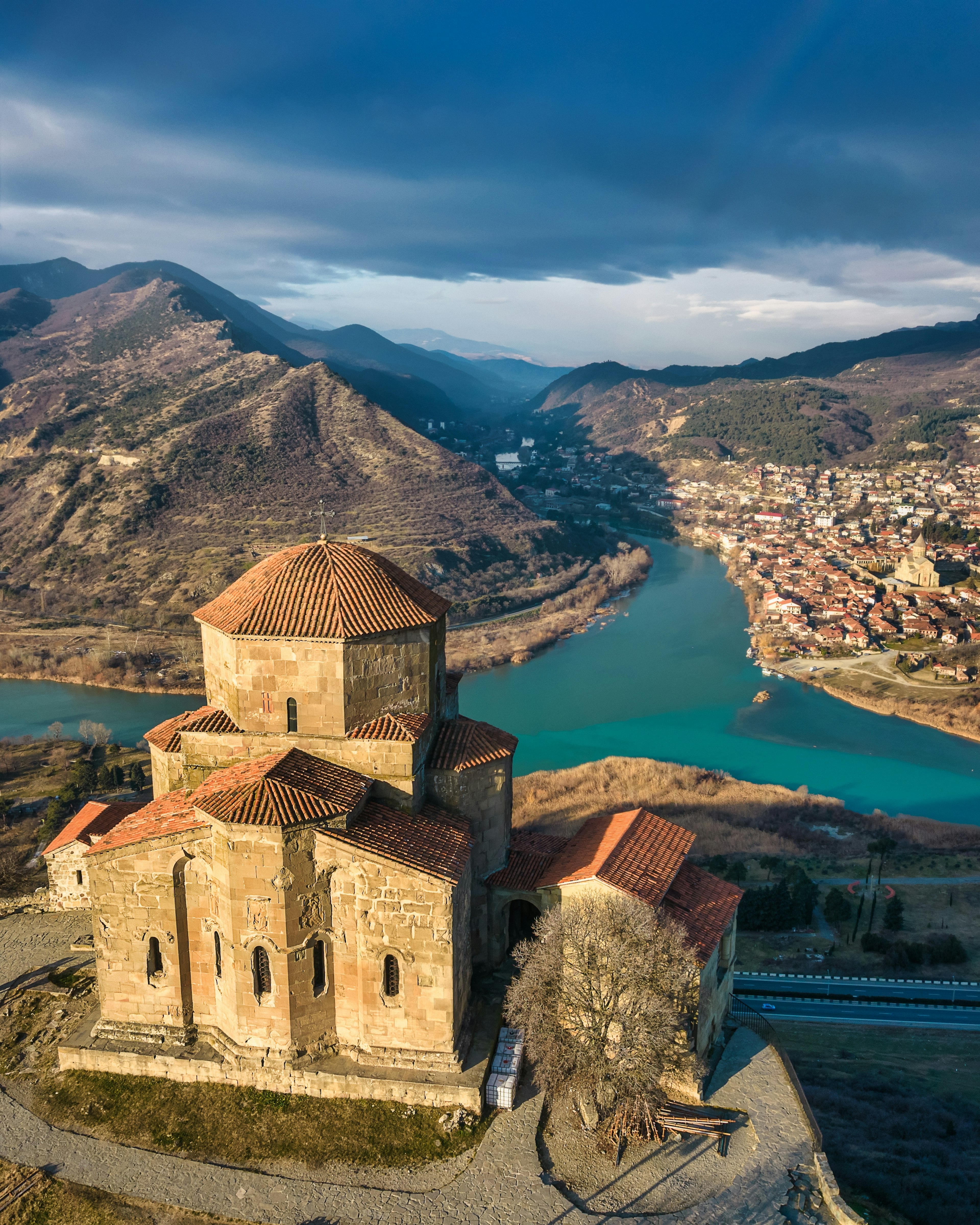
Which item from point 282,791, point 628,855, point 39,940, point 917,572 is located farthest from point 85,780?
point 917,572

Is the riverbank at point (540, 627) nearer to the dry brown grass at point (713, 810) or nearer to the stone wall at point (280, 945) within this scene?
the dry brown grass at point (713, 810)

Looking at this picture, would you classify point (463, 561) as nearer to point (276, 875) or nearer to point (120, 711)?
point (120, 711)

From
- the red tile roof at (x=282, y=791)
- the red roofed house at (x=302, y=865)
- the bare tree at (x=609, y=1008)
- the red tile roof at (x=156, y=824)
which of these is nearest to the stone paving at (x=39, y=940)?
the red roofed house at (x=302, y=865)

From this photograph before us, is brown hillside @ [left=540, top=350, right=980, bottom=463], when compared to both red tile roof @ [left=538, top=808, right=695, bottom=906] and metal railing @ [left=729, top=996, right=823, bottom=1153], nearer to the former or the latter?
red tile roof @ [left=538, top=808, right=695, bottom=906]

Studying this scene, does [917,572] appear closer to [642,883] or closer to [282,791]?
[642,883]

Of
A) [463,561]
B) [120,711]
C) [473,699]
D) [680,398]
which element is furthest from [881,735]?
[680,398]
